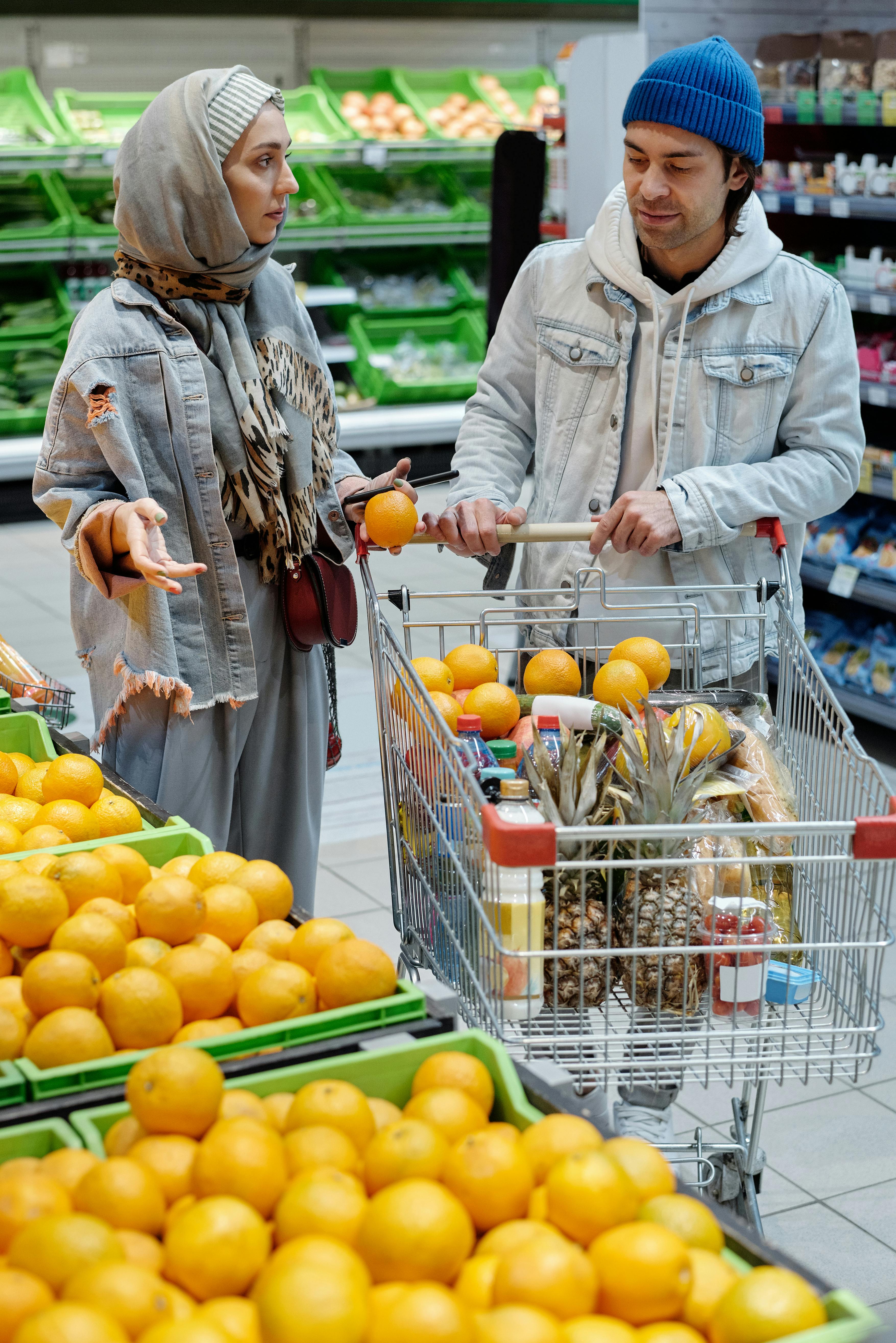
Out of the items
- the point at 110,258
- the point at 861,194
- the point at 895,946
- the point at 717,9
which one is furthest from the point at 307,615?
the point at 110,258

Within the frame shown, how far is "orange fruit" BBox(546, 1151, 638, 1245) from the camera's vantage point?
109cm

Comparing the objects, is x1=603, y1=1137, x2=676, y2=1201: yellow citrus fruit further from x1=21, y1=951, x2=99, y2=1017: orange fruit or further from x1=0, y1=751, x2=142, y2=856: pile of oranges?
x1=0, y1=751, x2=142, y2=856: pile of oranges

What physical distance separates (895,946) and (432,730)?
243cm

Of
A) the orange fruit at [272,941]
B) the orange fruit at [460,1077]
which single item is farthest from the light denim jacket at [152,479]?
the orange fruit at [460,1077]

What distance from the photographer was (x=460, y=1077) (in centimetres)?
129

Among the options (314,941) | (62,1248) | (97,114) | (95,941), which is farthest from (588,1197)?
(97,114)

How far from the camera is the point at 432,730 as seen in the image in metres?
1.70

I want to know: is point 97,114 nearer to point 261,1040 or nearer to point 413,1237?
point 261,1040

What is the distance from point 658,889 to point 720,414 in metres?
0.99

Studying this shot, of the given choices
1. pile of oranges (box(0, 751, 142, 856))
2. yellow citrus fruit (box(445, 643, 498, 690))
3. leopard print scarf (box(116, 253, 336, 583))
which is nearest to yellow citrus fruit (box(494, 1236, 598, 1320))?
pile of oranges (box(0, 751, 142, 856))

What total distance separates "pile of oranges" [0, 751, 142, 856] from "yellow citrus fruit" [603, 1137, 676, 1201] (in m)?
0.90

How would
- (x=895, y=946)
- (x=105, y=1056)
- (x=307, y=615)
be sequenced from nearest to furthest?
(x=105, y=1056) → (x=307, y=615) → (x=895, y=946)

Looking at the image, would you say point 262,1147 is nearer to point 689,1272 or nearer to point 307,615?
point 689,1272

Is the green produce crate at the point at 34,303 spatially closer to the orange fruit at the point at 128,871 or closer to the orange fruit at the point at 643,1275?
the orange fruit at the point at 128,871
